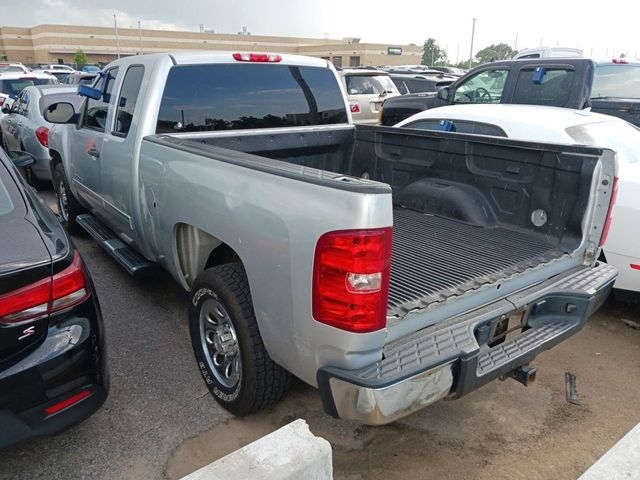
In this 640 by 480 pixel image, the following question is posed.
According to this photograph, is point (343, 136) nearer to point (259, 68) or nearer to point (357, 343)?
point (259, 68)

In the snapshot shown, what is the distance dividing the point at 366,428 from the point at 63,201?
486cm

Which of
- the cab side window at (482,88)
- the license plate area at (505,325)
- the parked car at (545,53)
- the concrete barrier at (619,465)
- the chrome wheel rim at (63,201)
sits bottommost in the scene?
the chrome wheel rim at (63,201)

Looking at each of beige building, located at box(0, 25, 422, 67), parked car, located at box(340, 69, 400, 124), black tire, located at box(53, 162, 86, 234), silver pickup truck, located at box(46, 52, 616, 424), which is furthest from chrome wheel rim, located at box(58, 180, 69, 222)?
beige building, located at box(0, 25, 422, 67)

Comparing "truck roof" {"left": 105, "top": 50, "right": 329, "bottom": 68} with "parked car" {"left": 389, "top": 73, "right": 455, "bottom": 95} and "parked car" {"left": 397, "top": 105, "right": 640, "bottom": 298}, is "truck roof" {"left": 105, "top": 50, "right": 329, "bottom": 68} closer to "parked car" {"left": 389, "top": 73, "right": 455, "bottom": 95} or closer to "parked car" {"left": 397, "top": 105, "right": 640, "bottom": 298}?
"parked car" {"left": 397, "top": 105, "right": 640, "bottom": 298}

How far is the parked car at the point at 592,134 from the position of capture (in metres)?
3.67

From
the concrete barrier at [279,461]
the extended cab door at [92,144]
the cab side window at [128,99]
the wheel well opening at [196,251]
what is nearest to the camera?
the concrete barrier at [279,461]

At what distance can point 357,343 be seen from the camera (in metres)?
2.02

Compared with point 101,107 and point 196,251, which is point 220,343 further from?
point 101,107

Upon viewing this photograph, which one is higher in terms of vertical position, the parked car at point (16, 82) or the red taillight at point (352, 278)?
the parked car at point (16, 82)

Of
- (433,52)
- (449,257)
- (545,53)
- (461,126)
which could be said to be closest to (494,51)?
(433,52)

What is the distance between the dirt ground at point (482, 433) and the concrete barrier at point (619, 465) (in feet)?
2.58

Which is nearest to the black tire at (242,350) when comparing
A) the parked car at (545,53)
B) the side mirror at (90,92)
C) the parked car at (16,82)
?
the side mirror at (90,92)

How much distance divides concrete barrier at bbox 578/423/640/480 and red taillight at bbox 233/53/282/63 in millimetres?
3380

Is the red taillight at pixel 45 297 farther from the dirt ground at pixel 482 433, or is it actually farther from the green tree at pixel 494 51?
the green tree at pixel 494 51
